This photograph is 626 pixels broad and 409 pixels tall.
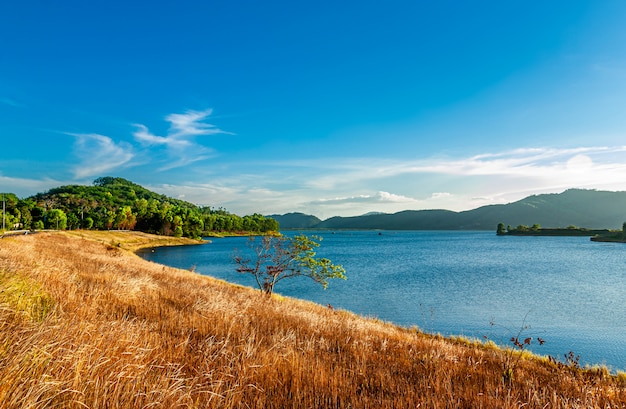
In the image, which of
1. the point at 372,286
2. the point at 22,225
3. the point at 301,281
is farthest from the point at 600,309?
the point at 22,225

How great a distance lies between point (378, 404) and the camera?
4.06m

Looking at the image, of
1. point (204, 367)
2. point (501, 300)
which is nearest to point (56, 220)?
point (501, 300)

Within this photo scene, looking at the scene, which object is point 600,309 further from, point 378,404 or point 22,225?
point 22,225

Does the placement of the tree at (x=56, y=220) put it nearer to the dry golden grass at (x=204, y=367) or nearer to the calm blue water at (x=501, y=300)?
the calm blue water at (x=501, y=300)

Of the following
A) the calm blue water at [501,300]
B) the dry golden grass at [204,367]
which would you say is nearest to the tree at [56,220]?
the calm blue water at [501,300]

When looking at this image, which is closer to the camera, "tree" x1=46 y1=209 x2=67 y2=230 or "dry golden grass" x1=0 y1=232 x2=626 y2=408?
"dry golden grass" x1=0 y1=232 x2=626 y2=408

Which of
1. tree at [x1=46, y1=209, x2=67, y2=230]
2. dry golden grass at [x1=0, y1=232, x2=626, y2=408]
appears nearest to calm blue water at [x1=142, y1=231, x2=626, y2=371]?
dry golden grass at [x1=0, y1=232, x2=626, y2=408]

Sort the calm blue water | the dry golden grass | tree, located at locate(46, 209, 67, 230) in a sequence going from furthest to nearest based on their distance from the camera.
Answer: tree, located at locate(46, 209, 67, 230) < the calm blue water < the dry golden grass

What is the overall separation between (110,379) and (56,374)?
18.7 inches

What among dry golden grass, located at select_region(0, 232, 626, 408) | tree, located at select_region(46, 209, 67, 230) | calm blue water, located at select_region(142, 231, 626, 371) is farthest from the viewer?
tree, located at select_region(46, 209, 67, 230)

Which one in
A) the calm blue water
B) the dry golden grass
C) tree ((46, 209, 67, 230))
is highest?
tree ((46, 209, 67, 230))

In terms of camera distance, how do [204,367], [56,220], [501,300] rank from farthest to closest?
[56,220], [501,300], [204,367]

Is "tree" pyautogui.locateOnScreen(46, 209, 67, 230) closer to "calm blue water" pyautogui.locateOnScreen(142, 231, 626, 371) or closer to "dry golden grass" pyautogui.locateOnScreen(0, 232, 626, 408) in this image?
"calm blue water" pyautogui.locateOnScreen(142, 231, 626, 371)

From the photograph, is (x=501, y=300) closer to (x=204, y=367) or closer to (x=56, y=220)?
(x=204, y=367)
